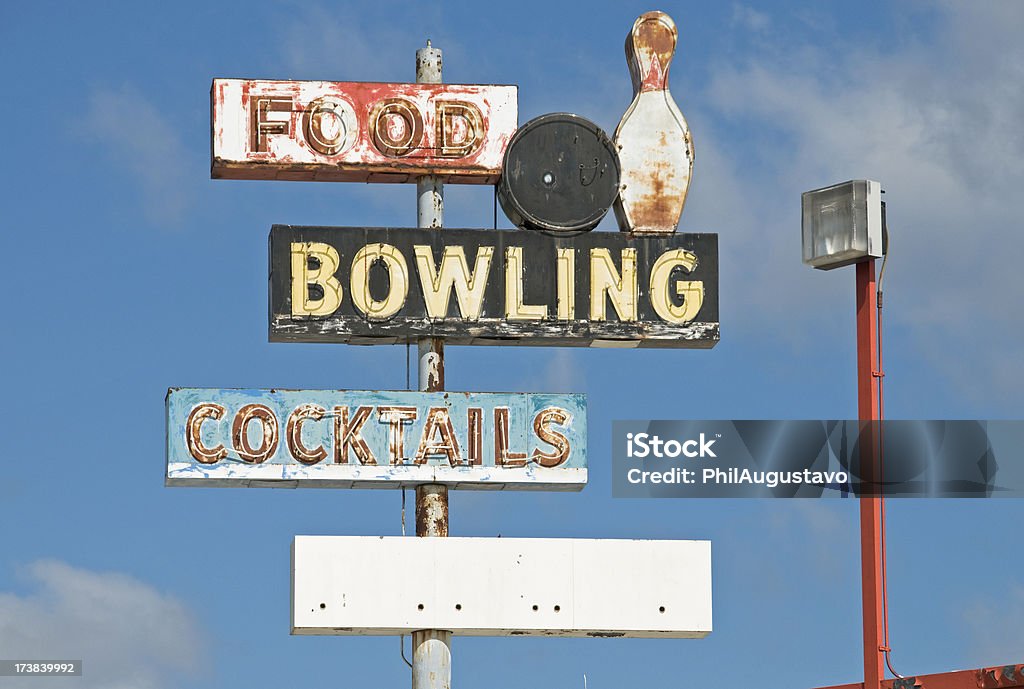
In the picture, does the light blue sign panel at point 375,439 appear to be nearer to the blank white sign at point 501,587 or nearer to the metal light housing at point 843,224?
the blank white sign at point 501,587

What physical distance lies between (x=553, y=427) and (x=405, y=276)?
8.64 feet

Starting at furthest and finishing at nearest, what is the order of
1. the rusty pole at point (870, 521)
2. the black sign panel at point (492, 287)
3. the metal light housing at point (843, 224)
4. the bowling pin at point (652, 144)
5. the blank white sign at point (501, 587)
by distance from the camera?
the bowling pin at point (652, 144) → the black sign panel at point (492, 287) → the blank white sign at point (501, 587) → the metal light housing at point (843, 224) → the rusty pole at point (870, 521)

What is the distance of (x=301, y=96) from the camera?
26.7m

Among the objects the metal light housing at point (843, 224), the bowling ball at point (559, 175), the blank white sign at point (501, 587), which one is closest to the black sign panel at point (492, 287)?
the bowling ball at point (559, 175)

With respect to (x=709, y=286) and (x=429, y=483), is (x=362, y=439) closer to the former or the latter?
(x=429, y=483)

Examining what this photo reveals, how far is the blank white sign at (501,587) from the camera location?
25750mm

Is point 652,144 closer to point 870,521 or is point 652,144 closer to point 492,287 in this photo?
point 492,287

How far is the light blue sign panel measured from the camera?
84.1 feet

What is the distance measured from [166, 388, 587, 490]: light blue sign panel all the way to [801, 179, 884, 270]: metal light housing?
200 inches

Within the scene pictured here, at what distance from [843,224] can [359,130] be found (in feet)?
23.8

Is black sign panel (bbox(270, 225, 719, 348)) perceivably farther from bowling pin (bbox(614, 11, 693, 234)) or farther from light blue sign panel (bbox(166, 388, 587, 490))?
light blue sign panel (bbox(166, 388, 587, 490))

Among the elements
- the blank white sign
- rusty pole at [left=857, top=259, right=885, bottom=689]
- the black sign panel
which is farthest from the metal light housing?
the blank white sign

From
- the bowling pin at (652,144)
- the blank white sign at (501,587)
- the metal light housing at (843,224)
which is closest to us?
the metal light housing at (843,224)

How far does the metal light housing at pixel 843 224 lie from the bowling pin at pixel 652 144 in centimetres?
491
